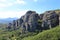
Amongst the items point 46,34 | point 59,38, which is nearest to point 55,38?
point 59,38

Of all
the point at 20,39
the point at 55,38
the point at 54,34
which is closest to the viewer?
the point at 55,38

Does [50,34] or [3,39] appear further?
→ [3,39]

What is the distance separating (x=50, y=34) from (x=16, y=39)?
155 ft

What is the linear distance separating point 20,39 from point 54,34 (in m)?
44.6

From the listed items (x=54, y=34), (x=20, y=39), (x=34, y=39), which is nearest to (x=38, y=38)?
(x=34, y=39)

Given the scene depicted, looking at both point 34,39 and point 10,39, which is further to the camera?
point 10,39

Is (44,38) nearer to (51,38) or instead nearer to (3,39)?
(51,38)

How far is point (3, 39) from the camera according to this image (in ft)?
625

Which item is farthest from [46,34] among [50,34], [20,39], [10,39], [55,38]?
[10,39]

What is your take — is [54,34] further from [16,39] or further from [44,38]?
[16,39]

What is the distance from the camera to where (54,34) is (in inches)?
6353

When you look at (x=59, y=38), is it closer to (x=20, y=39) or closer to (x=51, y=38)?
(x=51, y=38)

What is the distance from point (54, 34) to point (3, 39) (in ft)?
204

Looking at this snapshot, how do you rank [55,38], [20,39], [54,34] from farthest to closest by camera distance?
[20,39], [54,34], [55,38]
